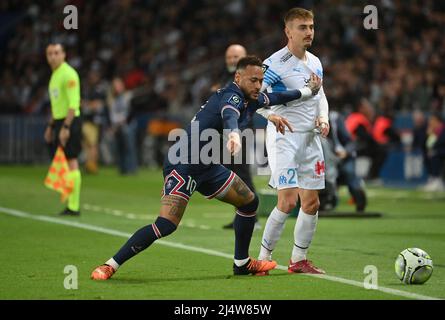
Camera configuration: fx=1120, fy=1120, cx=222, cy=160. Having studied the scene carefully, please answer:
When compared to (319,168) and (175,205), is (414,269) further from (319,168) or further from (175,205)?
(175,205)

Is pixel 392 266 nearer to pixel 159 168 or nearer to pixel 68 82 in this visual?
pixel 68 82

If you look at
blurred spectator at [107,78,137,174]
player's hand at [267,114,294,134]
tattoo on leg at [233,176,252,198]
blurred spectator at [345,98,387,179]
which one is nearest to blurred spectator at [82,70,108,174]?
blurred spectator at [107,78,137,174]

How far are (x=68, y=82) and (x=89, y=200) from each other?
4133 millimetres

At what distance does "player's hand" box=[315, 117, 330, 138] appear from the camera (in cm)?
1073

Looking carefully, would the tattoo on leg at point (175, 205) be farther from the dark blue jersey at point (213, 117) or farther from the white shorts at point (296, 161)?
the white shorts at point (296, 161)

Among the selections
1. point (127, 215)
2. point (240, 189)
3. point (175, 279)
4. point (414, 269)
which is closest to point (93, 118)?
point (127, 215)

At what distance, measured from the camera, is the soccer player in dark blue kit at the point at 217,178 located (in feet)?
32.8

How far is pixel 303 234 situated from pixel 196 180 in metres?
1.32

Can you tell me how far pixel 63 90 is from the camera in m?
16.8

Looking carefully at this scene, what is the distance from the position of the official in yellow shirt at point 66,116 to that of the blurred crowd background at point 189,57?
9849 millimetres

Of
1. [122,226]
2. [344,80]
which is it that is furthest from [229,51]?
[344,80]

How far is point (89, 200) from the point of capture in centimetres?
2038

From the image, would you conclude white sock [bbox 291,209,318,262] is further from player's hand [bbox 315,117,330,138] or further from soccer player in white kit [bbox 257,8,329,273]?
player's hand [bbox 315,117,330,138]

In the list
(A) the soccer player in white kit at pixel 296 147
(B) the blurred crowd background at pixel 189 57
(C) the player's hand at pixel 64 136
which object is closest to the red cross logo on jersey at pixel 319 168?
(A) the soccer player in white kit at pixel 296 147
